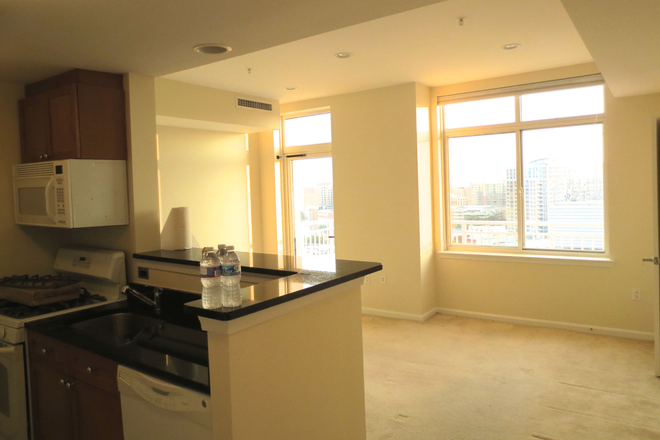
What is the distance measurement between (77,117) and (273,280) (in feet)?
5.64

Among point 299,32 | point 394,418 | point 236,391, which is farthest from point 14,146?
point 394,418

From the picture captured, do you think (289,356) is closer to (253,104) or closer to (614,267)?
(614,267)

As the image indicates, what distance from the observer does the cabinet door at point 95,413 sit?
2.12 meters

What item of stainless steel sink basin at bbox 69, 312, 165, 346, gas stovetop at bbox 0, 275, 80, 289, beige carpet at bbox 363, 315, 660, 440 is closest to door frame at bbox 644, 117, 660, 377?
beige carpet at bbox 363, 315, 660, 440

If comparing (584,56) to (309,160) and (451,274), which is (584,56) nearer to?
(451,274)

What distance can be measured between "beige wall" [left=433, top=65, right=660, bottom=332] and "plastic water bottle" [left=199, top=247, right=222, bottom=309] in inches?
152

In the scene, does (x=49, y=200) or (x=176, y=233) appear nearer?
(x=49, y=200)

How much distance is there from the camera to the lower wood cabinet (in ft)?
7.00

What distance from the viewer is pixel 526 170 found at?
16.3 feet

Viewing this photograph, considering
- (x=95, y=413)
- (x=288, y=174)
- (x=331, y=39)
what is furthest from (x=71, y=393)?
(x=288, y=174)

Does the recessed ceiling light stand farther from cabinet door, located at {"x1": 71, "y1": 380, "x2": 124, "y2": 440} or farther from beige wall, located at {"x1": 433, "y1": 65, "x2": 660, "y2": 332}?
beige wall, located at {"x1": 433, "y1": 65, "x2": 660, "y2": 332}

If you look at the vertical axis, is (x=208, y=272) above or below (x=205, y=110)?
below

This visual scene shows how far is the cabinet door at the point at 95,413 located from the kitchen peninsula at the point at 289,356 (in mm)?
737

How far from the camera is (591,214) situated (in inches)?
183
